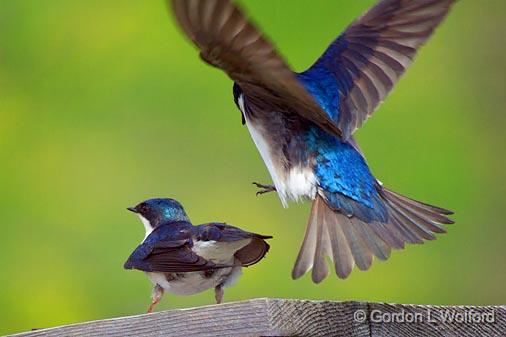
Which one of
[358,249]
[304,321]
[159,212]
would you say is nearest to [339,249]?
[358,249]

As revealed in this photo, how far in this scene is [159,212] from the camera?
14.4ft

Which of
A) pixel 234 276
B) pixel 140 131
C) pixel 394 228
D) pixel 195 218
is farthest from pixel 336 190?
pixel 140 131

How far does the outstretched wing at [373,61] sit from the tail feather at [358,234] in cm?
35

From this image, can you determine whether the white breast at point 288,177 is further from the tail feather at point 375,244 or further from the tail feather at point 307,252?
the tail feather at point 375,244

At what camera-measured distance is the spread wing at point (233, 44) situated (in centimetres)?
361

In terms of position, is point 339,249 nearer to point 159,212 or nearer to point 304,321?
point 159,212

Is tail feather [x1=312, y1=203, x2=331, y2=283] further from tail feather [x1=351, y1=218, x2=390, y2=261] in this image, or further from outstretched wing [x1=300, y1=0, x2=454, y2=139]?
outstretched wing [x1=300, y1=0, x2=454, y2=139]

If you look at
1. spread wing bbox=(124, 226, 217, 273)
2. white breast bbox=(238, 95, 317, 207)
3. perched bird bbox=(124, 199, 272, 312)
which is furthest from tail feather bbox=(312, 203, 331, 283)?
spread wing bbox=(124, 226, 217, 273)

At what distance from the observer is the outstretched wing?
4504 millimetres

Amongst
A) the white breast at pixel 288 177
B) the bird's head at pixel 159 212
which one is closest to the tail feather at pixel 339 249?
the white breast at pixel 288 177

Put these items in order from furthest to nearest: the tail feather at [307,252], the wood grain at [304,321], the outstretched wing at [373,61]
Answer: the outstretched wing at [373,61], the tail feather at [307,252], the wood grain at [304,321]

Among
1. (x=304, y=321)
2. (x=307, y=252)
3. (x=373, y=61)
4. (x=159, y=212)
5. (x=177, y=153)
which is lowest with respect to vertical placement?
(x=304, y=321)

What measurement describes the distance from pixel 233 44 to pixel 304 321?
0.96 metres

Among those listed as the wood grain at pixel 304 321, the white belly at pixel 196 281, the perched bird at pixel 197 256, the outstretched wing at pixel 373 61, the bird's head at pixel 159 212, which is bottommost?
Result: the wood grain at pixel 304 321
